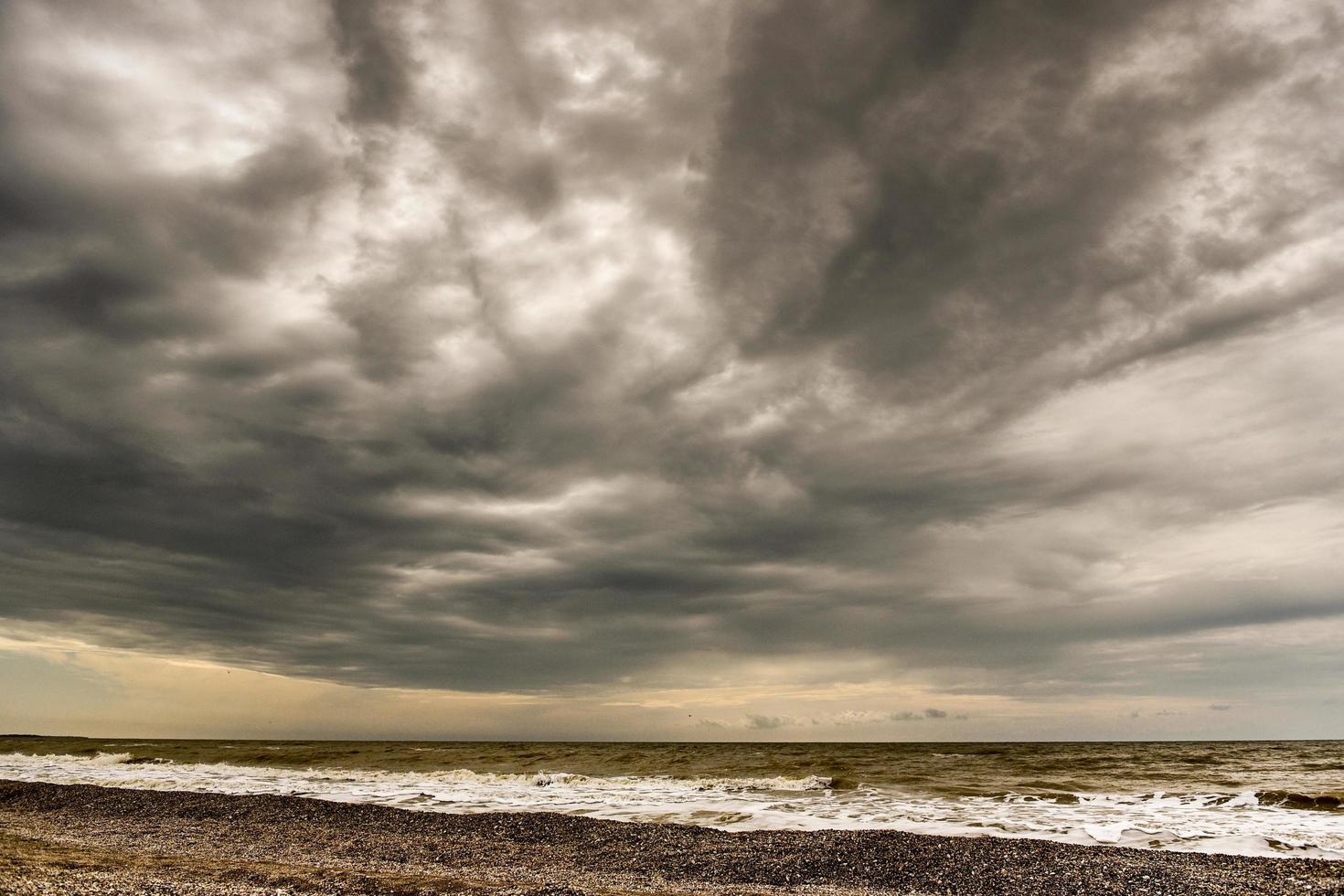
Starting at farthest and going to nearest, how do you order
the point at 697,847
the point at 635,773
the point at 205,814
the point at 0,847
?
the point at 635,773 → the point at 205,814 → the point at 697,847 → the point at 0,847

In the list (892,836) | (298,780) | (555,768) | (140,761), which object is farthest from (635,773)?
(140,761)

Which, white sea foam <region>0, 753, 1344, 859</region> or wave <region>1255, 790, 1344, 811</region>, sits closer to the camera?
white sea foam <region>0, 753, 1344, 859</region>

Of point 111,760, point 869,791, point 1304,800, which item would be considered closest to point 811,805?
point 869,791

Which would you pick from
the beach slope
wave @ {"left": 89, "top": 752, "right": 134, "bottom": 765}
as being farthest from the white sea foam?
wave @ {"left": 89, "top": 752, "right": 134, "bottom": 765}

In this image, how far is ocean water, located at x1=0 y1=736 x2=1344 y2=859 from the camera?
72.1 ft

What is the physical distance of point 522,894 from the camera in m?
12.8

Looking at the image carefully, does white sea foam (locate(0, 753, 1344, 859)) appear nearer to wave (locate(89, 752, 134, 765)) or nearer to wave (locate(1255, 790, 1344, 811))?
wave (locate(1255, 790, 1344, 811))

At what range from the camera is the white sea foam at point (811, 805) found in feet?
67.9

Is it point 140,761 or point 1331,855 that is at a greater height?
point 1331,855

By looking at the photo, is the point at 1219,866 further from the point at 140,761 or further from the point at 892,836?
the point at 140,761

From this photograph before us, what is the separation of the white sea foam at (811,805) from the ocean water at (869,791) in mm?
90

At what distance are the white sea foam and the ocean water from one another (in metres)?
0.09

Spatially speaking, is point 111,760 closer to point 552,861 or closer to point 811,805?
point 811,805

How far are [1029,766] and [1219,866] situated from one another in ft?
124
